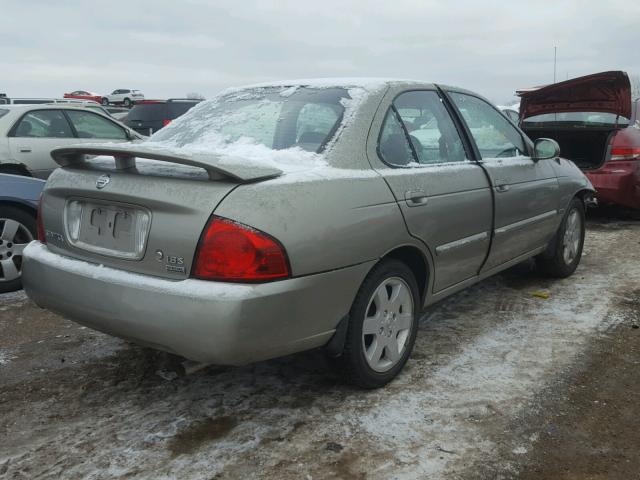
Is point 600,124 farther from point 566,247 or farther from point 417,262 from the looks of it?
point 417,262

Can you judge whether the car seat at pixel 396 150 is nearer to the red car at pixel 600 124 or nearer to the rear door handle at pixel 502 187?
the rear door handle at pixel 502 187

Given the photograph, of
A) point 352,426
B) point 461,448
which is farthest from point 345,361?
point 461,448

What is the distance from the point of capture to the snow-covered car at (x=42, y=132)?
292 inches

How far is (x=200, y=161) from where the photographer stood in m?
2.46

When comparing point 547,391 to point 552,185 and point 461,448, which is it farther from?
point 552,185

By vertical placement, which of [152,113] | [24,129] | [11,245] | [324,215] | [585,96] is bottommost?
[11,245]

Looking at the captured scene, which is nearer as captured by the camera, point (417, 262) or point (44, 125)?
point (417, 262)

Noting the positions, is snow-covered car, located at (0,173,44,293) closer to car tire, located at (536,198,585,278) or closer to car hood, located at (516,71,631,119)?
car tire, located at (536,198,585,278)

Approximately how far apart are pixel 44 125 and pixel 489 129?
588 cm

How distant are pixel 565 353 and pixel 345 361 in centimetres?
147

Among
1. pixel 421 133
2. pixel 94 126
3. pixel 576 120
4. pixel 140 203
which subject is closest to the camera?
pixel 140 203

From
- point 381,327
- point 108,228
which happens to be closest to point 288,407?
point 381,327

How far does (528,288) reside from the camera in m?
4.98

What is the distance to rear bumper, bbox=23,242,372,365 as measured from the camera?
2389 mm
